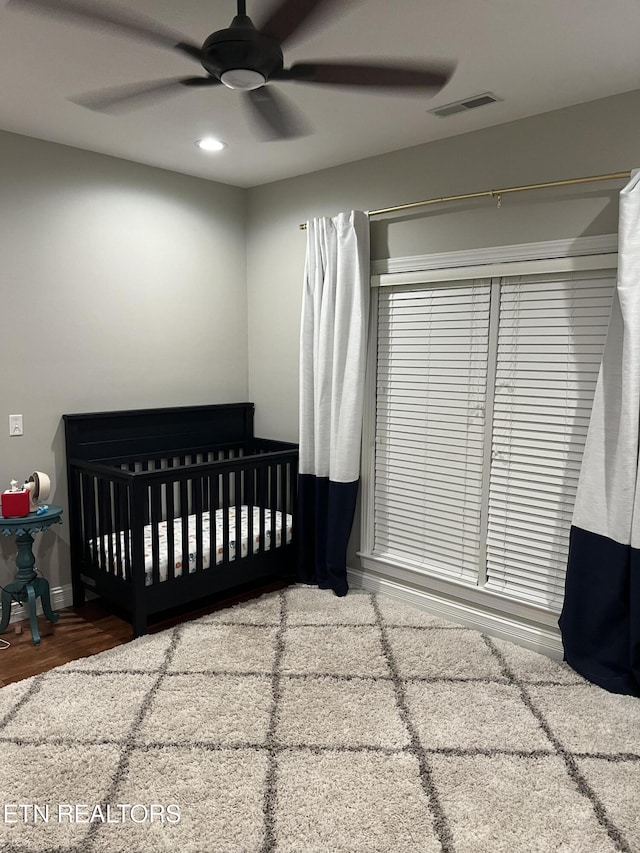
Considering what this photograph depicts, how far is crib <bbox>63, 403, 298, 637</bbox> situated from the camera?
304cm

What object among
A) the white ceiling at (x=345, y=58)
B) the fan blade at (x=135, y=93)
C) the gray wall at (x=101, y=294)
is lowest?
the gray wall at (x=101, y=294)

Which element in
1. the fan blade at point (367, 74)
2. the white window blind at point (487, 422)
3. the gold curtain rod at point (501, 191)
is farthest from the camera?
the white window blind at point (487, 422)

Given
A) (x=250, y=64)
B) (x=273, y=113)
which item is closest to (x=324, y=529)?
(x=273, y=113)

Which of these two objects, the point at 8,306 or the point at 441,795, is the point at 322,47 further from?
the point at 441,795

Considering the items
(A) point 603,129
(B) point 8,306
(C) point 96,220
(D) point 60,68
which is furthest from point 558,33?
(B) point 8,306

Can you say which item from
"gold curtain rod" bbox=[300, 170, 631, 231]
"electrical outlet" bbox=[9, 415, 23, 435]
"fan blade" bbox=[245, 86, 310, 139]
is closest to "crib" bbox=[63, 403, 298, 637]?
"electrical outlet" bbox=[9, 415, 23, 435]

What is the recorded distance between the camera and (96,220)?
135 inches

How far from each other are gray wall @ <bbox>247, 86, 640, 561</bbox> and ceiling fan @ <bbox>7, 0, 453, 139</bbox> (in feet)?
3.45

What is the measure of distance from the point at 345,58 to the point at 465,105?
670 mm

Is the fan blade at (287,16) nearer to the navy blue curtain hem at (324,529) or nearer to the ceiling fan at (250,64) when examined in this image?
the ceiling fan at (250,64)

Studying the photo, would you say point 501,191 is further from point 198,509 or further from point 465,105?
point 198,509

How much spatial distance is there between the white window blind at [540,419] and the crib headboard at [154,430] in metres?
1.83

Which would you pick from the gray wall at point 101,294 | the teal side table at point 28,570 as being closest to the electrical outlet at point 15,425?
the gray wall at point 101,294

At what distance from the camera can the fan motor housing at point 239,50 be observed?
5.04 ft
